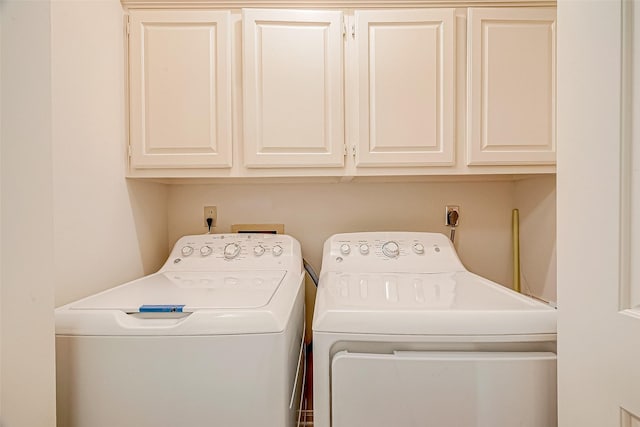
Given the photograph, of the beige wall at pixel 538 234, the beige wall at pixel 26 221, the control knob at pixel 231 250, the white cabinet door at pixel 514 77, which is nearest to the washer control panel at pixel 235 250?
the control knob at pixel 231 250

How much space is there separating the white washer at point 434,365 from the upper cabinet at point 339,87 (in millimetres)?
692

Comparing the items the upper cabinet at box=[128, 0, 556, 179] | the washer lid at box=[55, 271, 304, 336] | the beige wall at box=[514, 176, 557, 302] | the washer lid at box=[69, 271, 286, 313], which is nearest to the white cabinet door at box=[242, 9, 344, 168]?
the upper cabinet at box=[128, 0, 556, 179]

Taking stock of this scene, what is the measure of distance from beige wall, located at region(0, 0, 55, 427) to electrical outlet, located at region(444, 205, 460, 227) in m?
1.62

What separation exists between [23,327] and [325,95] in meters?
1.17

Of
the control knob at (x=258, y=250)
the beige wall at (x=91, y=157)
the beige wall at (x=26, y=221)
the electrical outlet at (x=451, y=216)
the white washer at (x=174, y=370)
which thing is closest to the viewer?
the beige wall at (x=26, y=221)

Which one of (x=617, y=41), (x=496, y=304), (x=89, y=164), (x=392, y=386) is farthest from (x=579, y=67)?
(x=89, y=164)

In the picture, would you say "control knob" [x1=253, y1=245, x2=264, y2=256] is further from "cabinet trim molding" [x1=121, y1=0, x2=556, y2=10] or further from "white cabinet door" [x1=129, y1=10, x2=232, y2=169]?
"cabinet trim molding" [x1=121, y1=0, x2=556, y2=10]

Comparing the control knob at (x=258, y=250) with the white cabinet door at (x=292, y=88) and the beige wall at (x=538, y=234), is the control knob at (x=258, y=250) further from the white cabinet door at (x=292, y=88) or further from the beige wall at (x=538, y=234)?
the beige wall at (x=538, y=234)

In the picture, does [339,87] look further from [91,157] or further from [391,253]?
[91,157]

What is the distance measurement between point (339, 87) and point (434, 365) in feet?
3.48

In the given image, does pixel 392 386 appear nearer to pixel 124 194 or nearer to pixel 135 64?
pixel 124 194

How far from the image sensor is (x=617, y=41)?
0.56 m

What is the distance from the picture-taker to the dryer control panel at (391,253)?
4.57 ft

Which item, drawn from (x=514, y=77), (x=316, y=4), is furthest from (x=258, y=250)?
(x=514, y=77)
